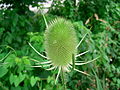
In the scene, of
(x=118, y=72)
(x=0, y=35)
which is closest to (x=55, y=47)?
(x=0, y=35)

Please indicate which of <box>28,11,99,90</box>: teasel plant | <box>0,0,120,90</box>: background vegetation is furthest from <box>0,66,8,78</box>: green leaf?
<box>28,11,99,90</box>: teasel plant

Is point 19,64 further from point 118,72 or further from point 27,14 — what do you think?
point 118,72

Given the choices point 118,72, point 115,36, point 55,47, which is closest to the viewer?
point 55,47

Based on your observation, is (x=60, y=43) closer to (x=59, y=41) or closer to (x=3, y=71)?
(x=59, y=41)

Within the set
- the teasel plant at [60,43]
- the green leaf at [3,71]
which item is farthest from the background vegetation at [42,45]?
the teasel plant at [60,43]

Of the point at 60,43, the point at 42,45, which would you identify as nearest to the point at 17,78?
the point at 42,45

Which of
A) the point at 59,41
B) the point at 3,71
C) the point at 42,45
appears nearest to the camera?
the point at 59,41
